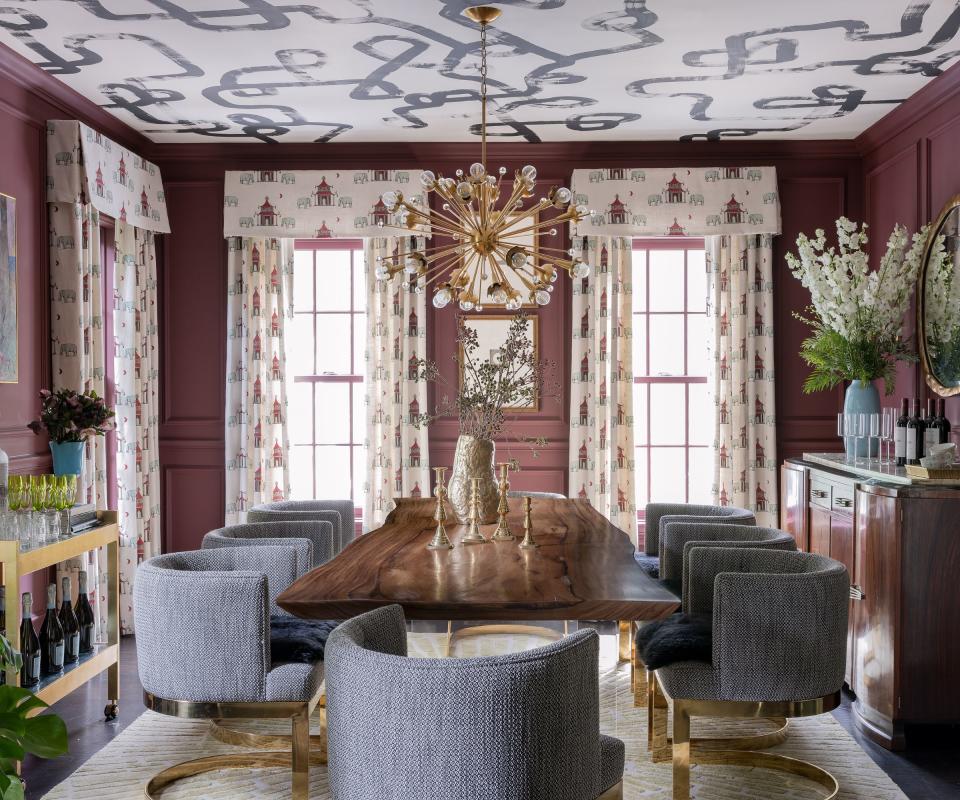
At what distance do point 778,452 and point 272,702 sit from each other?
4311 mm

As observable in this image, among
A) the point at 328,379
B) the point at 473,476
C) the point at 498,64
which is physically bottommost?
the point at 473,476

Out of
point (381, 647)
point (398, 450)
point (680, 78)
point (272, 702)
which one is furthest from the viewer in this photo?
point (398, 450)

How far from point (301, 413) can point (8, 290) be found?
2363mm

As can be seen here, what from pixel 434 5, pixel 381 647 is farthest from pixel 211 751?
pixel 434 5

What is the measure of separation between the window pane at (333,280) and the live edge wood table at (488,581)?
119 inches

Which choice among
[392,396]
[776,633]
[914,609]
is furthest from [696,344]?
[776,633]

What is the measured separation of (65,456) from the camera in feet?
13.9

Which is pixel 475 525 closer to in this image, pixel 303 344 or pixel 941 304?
pixel 941 304

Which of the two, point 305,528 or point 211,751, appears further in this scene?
point 305,528

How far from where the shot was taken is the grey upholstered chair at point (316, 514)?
14.2 ft

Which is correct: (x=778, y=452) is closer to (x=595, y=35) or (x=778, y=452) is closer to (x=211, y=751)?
(x=595, y=35)

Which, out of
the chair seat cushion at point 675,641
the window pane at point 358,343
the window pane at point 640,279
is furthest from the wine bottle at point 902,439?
the window pane at point 358,343

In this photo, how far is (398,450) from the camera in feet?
20.2

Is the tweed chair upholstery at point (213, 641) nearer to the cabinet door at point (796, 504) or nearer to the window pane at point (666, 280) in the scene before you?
the cabinet door at point (796, 504)
